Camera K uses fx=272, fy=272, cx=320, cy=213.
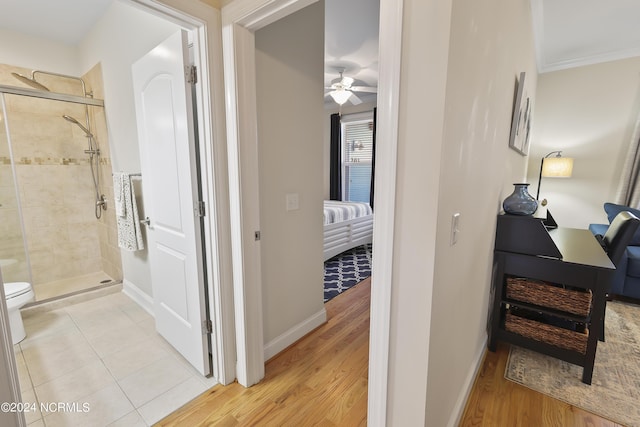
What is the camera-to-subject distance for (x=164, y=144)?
1.74 metres

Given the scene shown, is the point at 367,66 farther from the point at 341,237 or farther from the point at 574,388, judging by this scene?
the point at 574,388

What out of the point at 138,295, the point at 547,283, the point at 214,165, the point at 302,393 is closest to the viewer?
the point at 214,165

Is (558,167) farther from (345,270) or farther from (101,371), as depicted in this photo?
(101,371)

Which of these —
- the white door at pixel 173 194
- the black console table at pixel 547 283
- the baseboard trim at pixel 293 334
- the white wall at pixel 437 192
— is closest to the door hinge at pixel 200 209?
the white door at pixel 173 194

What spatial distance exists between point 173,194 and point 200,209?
290mm

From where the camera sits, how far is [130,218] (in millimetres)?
2424

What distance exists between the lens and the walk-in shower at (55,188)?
2686mm

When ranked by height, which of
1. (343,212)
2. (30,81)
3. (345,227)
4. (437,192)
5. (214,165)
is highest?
(30,81)

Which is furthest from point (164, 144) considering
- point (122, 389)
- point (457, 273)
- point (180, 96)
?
point (457, 273)

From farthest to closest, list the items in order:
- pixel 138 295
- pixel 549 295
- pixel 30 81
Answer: pixel 138 295
pixel 30 81
pixel 549 295

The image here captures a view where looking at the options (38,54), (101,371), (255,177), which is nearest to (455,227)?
(255,177)

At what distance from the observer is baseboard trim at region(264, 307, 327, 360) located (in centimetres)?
194

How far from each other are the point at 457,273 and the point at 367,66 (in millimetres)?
3486

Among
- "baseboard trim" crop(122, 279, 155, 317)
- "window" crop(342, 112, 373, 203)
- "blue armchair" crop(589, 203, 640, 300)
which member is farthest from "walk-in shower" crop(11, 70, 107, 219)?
"blue armchair" crop(589, 203, 640, 300)
